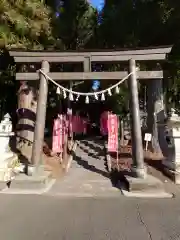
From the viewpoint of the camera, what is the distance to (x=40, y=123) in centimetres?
873

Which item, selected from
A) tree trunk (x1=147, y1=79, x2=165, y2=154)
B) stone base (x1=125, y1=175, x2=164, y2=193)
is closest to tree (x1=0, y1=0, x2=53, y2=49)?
tree trunk (x1=147, y1=79, x2=165, y2=154)

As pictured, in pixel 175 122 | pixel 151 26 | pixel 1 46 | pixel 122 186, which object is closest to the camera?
pixel 122 186

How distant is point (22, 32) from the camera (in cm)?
1181

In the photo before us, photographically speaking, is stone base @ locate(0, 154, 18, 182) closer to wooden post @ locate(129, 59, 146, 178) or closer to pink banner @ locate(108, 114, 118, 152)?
pink banner @ locate(108, 114, 118, 152)

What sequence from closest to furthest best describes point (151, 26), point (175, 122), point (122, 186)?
point (122, 186) → point (175, 122) → point (151, 26)

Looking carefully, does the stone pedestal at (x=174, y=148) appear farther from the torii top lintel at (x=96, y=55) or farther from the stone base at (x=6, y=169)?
the stone base at (x=6, y=169)

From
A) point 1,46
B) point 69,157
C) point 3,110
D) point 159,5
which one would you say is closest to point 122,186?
point 69,157

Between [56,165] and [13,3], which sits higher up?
[13,3]

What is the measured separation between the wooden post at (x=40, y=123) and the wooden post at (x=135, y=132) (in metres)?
2.62

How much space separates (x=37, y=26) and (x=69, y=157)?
19.2 ft

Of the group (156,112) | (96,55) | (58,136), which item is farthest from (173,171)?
(58,136)

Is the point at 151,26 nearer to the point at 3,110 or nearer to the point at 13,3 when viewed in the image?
the point at 13,3

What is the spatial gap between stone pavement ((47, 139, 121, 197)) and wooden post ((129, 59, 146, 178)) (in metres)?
0.89

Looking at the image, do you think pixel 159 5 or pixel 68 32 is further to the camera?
pixel 68 32
